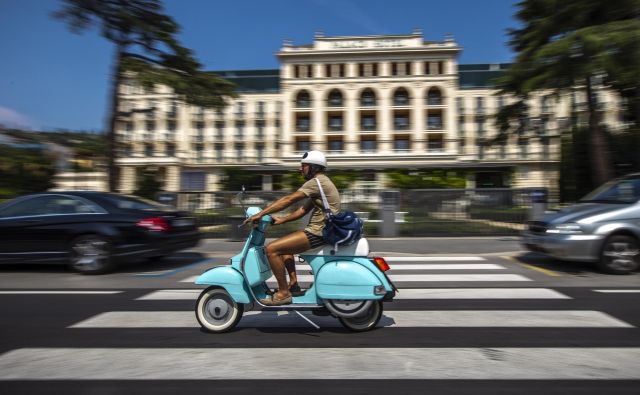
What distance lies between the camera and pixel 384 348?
3834 mm

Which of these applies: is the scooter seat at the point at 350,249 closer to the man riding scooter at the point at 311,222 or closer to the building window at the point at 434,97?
the man riding scooter at the point at 311,222

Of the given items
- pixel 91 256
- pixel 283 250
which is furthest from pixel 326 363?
pixel 91 256

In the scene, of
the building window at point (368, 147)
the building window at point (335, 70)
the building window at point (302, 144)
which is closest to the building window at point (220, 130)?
the building window at point (302, 144)

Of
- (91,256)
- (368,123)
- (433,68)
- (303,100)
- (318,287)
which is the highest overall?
(433,68)

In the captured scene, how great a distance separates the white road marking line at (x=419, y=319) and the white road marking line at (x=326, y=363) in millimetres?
729

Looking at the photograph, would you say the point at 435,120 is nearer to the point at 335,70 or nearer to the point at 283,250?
the point at 335,70

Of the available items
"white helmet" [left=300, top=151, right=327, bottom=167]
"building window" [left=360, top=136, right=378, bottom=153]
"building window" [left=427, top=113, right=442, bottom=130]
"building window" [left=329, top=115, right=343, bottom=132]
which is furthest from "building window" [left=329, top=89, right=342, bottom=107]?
"white helmet" [left=300, top=151, right=327, bottom=167]

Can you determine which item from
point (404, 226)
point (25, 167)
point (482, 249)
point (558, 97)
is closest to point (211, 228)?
point (404, 226)

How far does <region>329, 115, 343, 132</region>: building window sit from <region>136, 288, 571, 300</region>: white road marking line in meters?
51.0

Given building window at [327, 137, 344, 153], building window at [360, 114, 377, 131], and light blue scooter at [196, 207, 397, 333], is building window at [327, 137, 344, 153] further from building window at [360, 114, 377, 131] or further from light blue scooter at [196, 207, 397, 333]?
light blue scooter at [196, 207, 397, 333]

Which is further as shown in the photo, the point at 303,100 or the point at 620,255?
the point at 303,100

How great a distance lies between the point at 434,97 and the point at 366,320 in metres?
53.8

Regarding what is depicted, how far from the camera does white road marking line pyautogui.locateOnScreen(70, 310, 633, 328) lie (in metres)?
4.53

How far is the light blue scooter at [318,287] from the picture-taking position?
4.17 m
